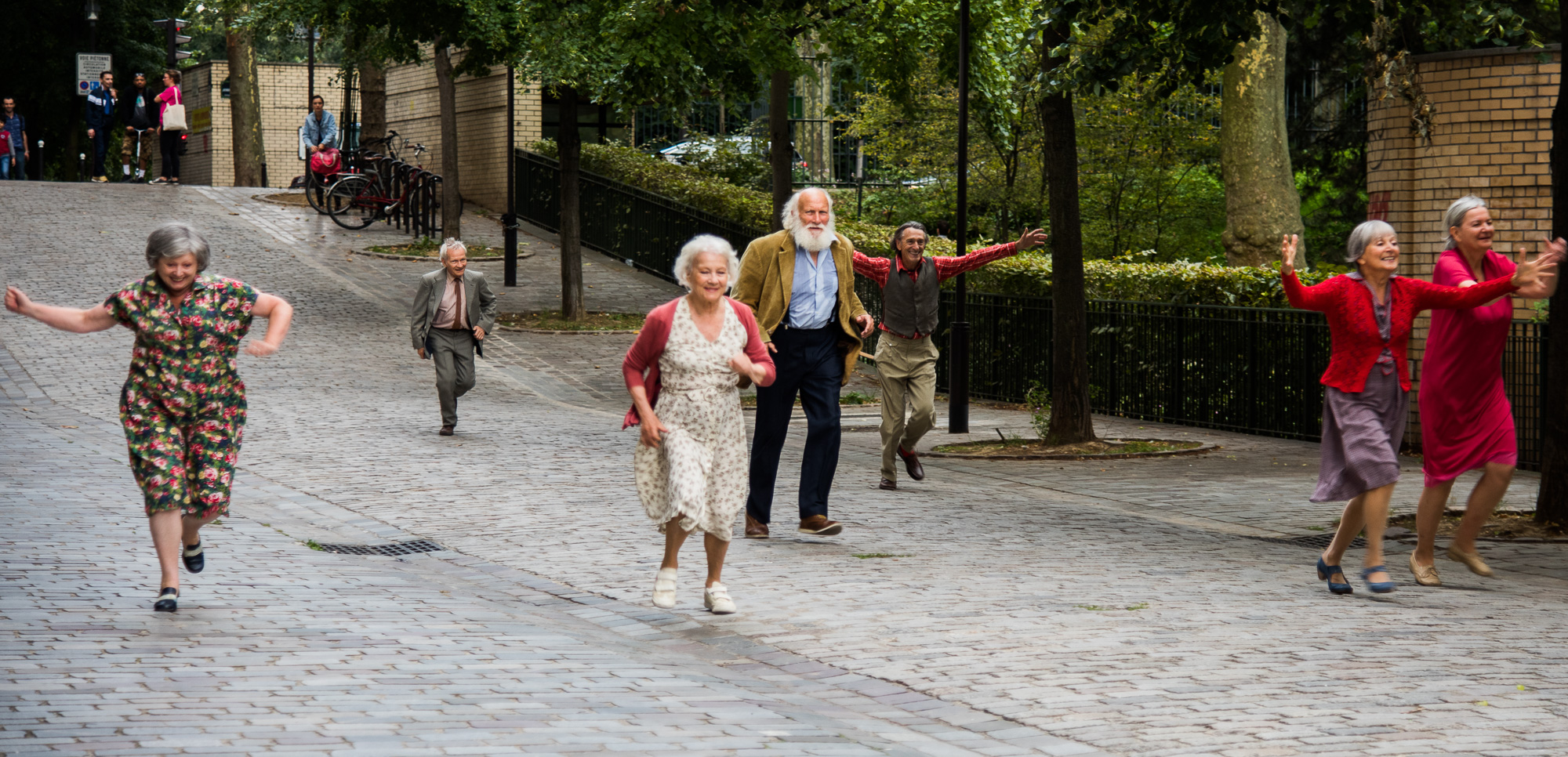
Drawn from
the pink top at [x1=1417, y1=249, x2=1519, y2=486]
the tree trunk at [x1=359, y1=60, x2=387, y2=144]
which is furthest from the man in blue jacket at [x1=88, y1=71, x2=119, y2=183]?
the pink top at [x1=1417, y1=249, x2=1519, y2=486]

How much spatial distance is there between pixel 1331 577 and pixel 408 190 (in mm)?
21064

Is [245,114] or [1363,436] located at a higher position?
[245,114]

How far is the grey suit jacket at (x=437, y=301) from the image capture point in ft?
43.7

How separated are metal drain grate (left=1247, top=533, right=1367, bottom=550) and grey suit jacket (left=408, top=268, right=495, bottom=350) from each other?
667 centimetres

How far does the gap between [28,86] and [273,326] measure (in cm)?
4125

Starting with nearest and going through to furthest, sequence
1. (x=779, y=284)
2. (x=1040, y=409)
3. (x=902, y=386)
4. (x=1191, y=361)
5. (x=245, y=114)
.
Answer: (x=779, y=284) → (x=902, y=386) → (x=1040, y=409) → (x=1191, y=361) → (x=245, y=114)

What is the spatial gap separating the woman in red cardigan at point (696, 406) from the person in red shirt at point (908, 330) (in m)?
3.87

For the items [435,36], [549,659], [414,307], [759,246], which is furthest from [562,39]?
[549,659]

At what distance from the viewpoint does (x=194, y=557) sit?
672 centimetres

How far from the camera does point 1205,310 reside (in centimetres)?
1484

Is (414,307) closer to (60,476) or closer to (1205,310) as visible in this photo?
(60,476)

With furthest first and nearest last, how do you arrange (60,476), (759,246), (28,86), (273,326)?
(28,86) < (60,476) < (759,246) < (273,326)

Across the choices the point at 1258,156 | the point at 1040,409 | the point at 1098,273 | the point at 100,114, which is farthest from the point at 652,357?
the point at 100,114

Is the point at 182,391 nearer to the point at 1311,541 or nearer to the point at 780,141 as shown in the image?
the point at 1311,541
